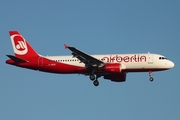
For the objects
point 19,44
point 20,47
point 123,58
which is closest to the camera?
point 123,58

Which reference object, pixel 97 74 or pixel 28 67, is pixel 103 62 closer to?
pixel 97 74

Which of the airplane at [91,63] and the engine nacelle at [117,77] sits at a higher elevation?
the airplane at [91,63]

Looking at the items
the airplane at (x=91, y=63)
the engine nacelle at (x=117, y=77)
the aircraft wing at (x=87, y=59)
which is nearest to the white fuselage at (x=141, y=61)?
the airplane at (x=91, y=63)

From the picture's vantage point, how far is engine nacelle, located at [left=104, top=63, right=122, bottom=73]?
6500 centimetres

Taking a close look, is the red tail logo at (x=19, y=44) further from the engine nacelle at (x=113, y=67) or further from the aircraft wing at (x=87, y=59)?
the engine nacelle at (x=113, y=67)

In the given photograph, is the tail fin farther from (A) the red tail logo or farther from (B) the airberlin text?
(B) the airberlin text

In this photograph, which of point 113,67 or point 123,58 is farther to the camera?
point 123,58

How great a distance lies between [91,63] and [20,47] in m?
12.6

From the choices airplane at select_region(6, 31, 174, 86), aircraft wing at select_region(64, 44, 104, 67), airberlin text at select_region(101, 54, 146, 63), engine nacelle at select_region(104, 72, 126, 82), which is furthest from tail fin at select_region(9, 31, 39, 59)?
engine nacelle at select_region(104, 72, 126, 82)

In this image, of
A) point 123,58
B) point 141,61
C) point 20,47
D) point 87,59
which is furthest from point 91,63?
point 20,47

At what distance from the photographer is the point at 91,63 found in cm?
6681

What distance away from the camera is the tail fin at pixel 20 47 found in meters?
71.4

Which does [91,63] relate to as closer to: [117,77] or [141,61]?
[117,77]

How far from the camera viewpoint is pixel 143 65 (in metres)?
65.4
